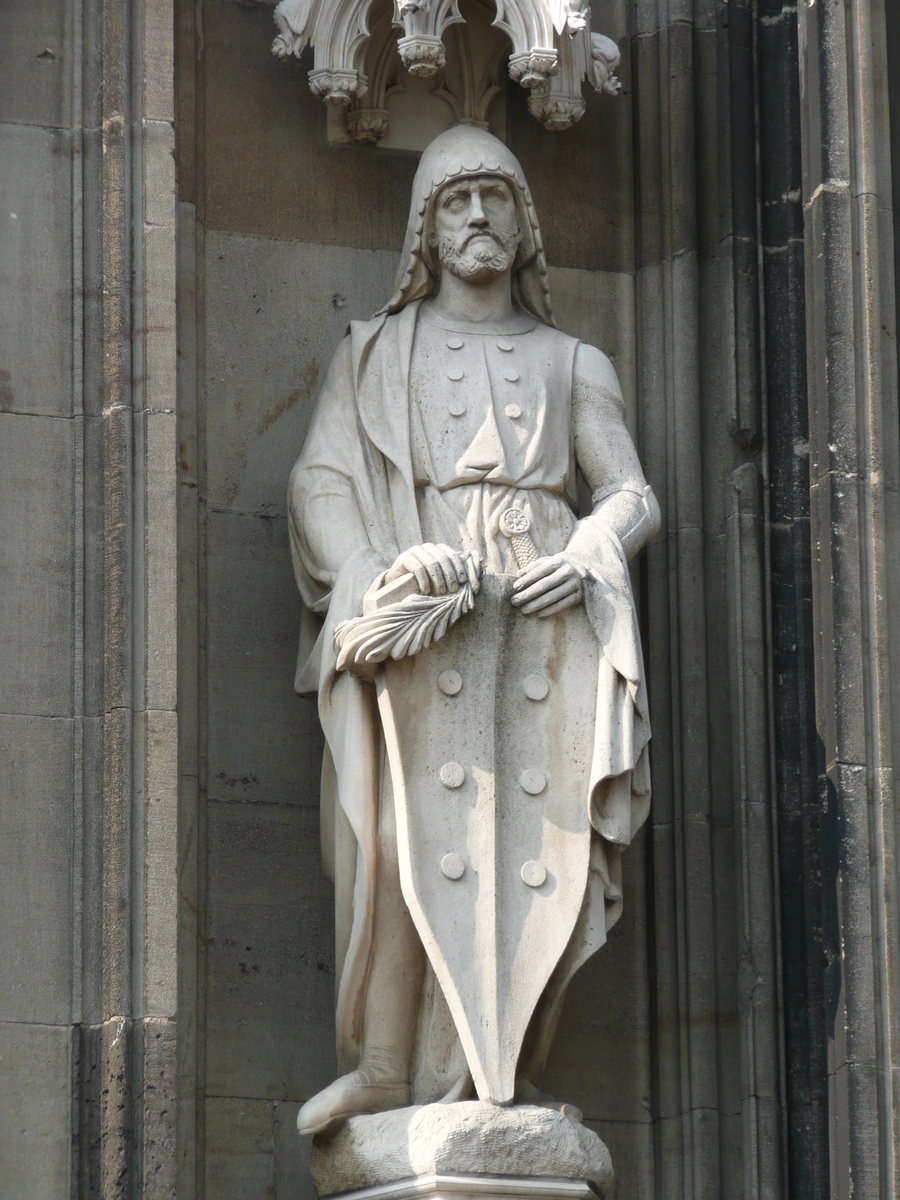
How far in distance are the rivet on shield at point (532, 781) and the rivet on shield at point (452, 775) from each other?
0.16 meters

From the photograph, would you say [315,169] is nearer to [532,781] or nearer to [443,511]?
[443,511]

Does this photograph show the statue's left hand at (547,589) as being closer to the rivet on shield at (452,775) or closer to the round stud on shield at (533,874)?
the rivet on shield at (452,775)

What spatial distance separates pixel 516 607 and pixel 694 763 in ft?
3.00

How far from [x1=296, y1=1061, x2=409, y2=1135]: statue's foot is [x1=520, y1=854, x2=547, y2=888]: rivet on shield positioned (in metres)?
0.62

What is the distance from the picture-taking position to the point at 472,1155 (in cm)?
779

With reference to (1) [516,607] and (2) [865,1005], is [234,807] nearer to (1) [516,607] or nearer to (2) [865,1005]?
(1) [516,607]

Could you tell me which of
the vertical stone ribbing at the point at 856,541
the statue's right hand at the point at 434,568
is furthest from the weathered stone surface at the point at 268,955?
the vertical stone ribbing at the point at 856,541

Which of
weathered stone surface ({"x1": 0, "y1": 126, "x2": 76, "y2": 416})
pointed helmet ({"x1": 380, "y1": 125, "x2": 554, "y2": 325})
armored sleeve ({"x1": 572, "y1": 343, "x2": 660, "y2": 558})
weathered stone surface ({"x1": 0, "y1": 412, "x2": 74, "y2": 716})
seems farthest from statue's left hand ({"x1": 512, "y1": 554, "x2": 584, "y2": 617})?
weathered stone surface ({"x1": 0, "y1": 126, "x2": 76, "y2": 416})

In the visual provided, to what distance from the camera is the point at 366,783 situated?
Answer: 8141 millimetres

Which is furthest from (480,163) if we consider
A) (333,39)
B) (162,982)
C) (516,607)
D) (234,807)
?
(162,982)

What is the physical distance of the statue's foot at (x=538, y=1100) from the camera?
8.02 meters

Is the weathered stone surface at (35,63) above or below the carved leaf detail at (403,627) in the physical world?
above

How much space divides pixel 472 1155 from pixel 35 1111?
3.65ft

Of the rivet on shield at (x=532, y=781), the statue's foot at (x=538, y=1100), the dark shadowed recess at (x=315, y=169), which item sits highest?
the dark shadowed recess at (x=315, y=169)
